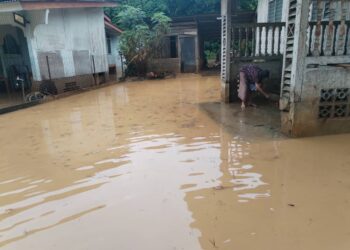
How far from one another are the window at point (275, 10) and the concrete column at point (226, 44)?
284cm

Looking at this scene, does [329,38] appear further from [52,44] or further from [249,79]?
[52,44]

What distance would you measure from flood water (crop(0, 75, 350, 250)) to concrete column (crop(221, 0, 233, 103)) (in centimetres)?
205

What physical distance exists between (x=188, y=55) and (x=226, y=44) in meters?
10.9

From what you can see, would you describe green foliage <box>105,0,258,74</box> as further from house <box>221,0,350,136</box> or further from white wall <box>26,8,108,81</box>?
house <box>221,0,350,136</box>

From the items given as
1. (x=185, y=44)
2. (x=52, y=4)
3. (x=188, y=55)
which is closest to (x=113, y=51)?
(x=185, y=44)

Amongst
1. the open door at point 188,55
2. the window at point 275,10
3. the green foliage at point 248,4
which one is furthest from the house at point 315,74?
the green foliage at point 248,4

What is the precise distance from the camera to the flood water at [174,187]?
9.04 ft

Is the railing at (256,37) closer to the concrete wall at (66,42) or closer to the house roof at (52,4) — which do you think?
the house roof at (52,4)

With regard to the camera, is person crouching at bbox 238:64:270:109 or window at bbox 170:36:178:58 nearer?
person crouching at bbox 238:64:270:109

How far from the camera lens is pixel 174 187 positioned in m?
3.69

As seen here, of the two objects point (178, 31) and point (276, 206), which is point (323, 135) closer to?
point (276, 206)

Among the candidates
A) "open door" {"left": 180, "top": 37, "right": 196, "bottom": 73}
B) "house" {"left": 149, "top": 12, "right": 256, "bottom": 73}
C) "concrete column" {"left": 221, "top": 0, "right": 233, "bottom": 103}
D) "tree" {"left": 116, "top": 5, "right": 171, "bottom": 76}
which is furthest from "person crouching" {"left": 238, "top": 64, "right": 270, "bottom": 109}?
"open door" {"left": 180, "top": 37, "right": 196, "bottom": 73}

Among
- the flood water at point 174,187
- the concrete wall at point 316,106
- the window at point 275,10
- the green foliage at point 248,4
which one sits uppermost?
the green foliage at point 248,4

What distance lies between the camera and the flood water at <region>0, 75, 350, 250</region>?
9.04 feet
